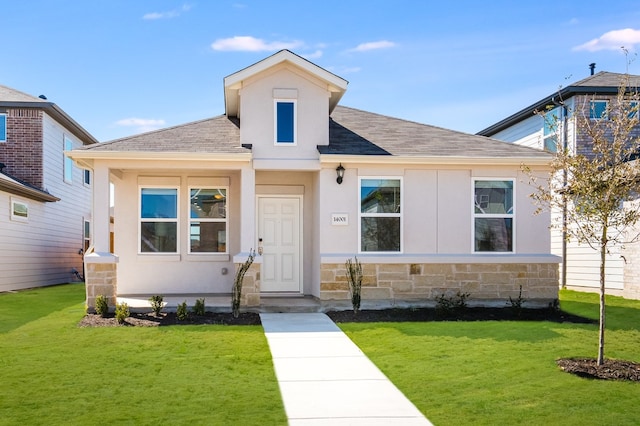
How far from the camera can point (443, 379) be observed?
6.56 metres

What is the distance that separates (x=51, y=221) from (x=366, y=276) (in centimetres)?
1313

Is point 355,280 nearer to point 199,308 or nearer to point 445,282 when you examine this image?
point 445,282

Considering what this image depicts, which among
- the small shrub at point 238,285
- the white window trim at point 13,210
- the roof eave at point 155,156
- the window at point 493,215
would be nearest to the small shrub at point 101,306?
the small shrub at point 238,285

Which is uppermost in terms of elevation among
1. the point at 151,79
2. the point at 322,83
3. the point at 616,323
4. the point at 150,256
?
the point at 151,79

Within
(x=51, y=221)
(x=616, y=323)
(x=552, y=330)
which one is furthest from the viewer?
(x=51, y=221)

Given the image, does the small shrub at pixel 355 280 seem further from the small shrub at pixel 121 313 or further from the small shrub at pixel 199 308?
the small shrub at pixel 121 313

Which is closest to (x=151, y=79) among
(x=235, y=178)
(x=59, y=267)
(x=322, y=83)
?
(x=235, y=178)

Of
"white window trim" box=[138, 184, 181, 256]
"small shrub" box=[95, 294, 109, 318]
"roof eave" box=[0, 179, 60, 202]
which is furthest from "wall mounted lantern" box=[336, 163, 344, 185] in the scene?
"roof eave" box=[0, 179, 60, 202]

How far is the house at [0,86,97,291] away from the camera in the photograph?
54.9 feet

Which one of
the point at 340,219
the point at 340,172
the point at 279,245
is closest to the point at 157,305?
the point at 279,245

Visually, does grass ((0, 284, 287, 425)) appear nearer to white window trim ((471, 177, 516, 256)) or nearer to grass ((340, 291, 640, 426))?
grass ((340, 291, 640, 426))

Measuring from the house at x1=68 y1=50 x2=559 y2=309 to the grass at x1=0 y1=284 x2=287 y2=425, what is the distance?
2.12 metres

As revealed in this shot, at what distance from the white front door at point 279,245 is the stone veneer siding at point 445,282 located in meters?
1.61

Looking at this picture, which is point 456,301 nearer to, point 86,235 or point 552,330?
point 552,330
